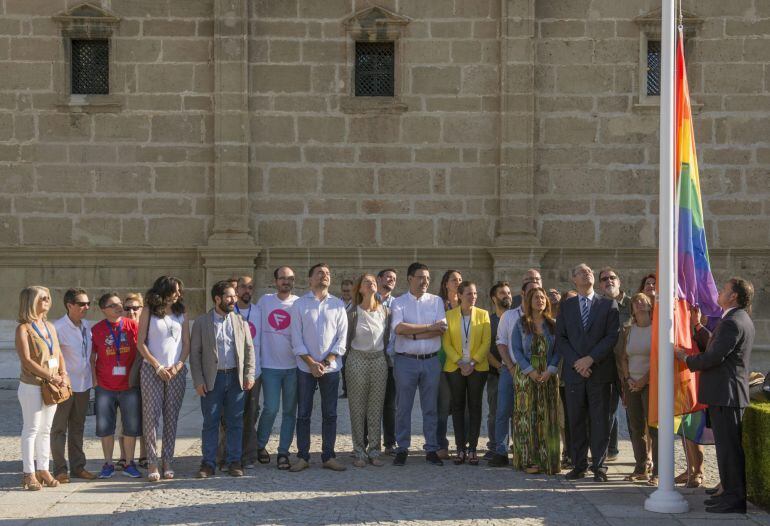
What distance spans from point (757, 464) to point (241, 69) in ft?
33.8

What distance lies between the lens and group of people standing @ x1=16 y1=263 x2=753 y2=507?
9812 mm

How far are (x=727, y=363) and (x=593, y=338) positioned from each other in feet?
5.24

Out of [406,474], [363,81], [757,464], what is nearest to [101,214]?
[363,81]

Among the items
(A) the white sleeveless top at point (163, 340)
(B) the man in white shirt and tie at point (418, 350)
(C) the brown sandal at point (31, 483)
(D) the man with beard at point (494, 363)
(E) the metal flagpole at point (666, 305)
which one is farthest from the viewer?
(D) the man with beard at point (494, 363)

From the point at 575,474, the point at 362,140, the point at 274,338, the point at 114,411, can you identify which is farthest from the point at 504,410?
the point at 362,140

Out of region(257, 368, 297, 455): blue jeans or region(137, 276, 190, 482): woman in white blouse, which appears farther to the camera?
region(257, 368, 297, 455): blue jeans

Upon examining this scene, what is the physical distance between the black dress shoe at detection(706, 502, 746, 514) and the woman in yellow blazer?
286cm

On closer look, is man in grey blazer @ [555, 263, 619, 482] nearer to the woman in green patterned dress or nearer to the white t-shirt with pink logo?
the woman in green patterned dress

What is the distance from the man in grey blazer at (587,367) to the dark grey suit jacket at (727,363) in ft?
4.43

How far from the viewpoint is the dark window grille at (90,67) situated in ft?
54.4

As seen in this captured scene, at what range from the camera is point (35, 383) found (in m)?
9.27

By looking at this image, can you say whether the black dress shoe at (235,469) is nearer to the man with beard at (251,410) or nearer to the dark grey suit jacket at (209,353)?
the man with beard at (251,410)

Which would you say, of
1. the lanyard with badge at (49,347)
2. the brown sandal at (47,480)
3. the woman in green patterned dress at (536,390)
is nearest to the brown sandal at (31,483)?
the brown sandal at (47,480)

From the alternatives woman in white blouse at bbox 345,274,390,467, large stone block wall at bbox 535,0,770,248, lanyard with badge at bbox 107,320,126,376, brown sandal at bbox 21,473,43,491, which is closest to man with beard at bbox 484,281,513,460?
woman in white blouse at bbox 345,274,390,467
